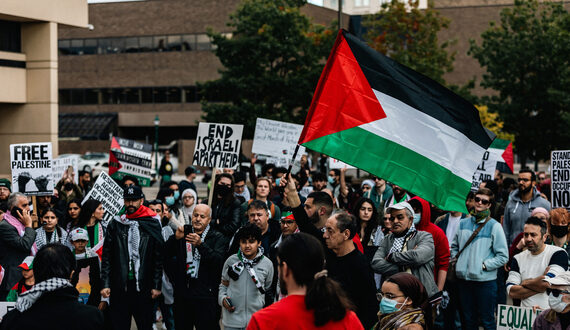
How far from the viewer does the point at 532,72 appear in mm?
33094

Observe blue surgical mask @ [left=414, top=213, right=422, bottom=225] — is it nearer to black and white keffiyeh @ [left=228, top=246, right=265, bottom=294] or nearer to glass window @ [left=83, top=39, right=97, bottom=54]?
black and white keffiyeh @ [left=228, top=246, right=265, bottom=294]

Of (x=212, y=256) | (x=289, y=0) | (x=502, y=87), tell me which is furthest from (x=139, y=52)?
(x=212, y=256)

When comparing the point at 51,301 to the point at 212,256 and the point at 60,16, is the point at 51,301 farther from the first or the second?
the point at 60,16

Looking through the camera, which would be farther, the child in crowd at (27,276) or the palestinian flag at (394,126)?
the child in crowd at (27,276)

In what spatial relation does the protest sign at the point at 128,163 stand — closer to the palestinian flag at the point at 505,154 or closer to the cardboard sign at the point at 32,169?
the cardboard sign at the point at 32,169

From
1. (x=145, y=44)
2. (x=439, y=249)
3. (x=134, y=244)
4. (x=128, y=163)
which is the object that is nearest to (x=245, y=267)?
(x=134, y=244)

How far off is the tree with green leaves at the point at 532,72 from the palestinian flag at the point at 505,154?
15007 mm

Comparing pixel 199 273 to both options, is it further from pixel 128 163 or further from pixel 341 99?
pixel 128 163

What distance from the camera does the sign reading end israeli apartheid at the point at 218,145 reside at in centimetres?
1276

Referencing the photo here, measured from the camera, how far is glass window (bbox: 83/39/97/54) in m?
63.9

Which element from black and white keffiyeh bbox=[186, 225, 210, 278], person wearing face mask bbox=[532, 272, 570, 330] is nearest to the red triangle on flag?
black and white keffiyeh bbox=[186, 225, 210, 278]

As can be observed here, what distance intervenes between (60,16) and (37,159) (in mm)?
14713

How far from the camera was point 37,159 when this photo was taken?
1093 centimetres

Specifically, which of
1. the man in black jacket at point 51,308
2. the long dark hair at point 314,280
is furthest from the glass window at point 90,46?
the long dark hair at point 314,280
